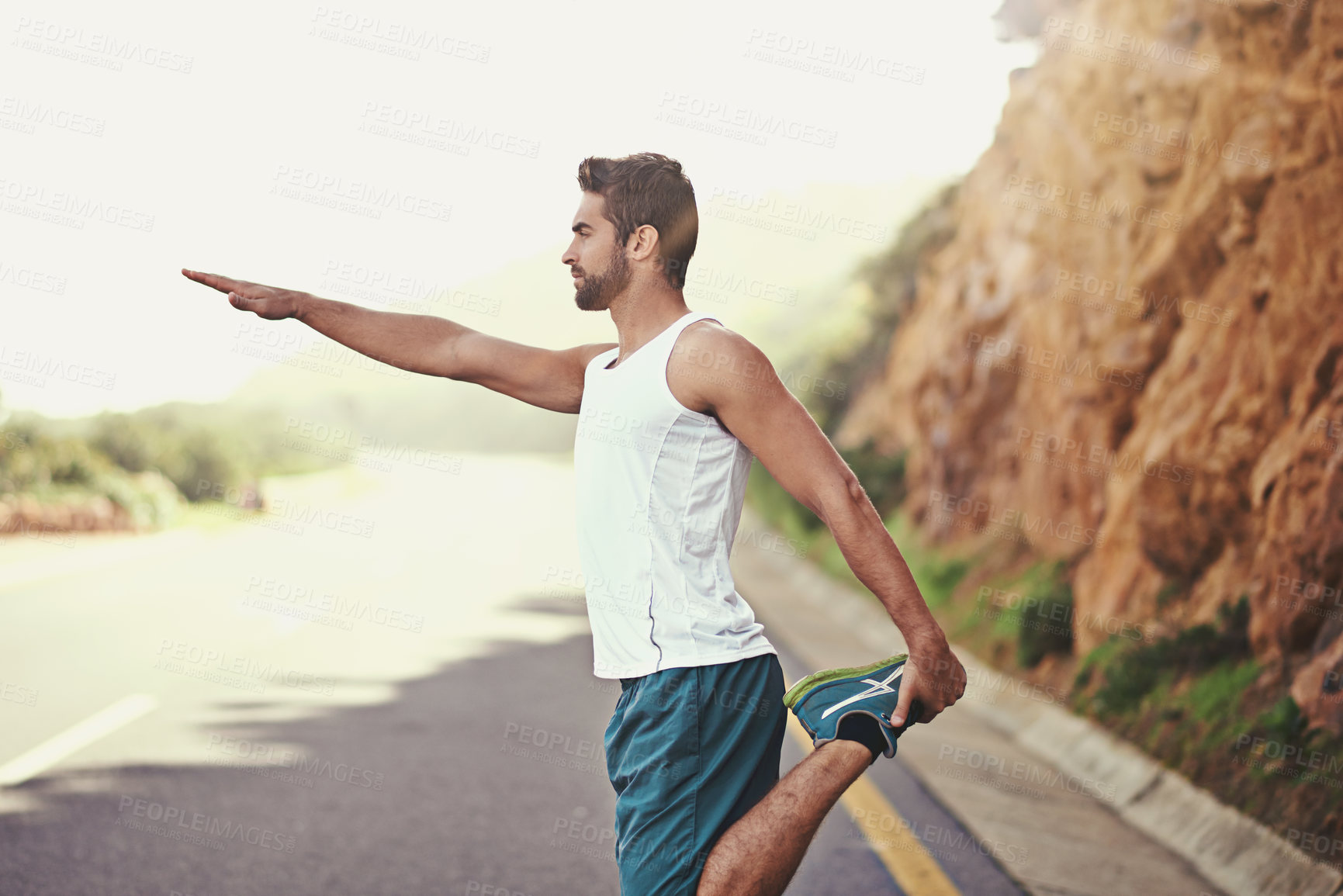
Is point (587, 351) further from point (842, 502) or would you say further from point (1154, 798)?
point (1154, 798)

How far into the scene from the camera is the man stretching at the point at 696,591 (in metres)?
2.88

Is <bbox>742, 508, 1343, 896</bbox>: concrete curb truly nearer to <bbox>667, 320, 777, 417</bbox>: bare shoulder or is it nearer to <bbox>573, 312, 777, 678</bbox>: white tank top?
<bbox>573, 312, 777, 678</bbox>: white tank top

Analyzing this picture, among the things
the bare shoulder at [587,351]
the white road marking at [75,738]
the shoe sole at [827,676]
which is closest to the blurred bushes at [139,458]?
the white road marking at [75,738]

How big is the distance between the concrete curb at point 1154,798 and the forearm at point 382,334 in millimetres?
3968

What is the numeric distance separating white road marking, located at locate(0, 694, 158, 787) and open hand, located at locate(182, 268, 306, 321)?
3.63 m

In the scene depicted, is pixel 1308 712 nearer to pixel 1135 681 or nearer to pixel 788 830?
pixel 1135 681

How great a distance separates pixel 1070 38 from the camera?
14.4 meters

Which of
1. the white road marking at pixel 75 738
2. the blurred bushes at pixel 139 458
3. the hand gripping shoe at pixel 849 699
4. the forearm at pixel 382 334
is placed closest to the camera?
the hand gripping shoe at pixel 849 699

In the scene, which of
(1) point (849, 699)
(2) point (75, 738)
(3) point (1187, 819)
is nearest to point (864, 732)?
(1) point (849, 699)

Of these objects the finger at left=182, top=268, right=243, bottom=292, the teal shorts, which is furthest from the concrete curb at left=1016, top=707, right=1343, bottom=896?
the finger at left=182, top=268, right=243, bottom=292

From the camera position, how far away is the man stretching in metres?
2.88

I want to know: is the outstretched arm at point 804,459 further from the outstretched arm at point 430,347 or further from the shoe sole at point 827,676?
the outstretched arm at point 430,347

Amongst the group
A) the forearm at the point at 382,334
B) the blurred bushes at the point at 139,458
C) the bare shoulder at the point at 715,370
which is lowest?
the blurred bushes at the point at 139,458

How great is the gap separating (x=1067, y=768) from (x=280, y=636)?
6.83m
